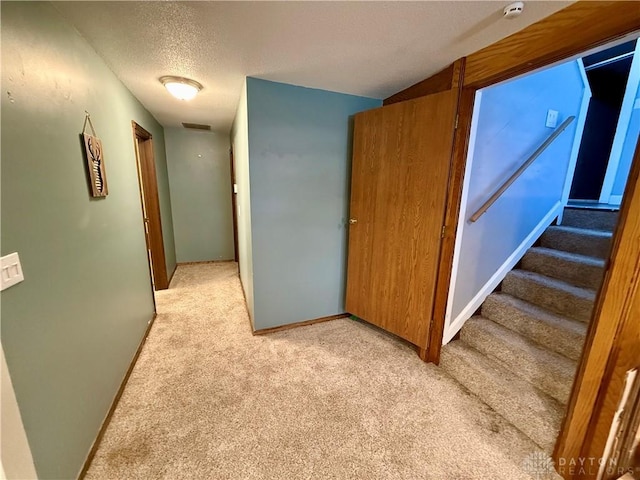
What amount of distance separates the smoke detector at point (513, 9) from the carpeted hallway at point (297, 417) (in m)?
2.12

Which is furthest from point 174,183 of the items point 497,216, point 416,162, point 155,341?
point 497,216

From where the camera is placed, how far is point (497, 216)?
79.4 inches

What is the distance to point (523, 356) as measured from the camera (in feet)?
5.49

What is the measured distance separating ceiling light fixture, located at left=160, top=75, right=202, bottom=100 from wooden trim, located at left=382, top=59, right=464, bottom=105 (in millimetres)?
1691

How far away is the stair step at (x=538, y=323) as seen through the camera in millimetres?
1595

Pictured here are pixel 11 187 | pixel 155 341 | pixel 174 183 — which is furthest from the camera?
pixel 174 183

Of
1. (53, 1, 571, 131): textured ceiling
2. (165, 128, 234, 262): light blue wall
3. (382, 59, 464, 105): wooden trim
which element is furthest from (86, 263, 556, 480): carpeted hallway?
(165, 128, 234, 262): light blue wall

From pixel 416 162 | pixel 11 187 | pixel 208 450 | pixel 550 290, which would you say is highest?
pixel 416 162

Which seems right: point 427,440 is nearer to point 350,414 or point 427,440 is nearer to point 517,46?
point 350,414

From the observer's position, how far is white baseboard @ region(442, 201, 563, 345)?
2031 millimetres

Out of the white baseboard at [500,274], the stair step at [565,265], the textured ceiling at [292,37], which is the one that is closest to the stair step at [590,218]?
the white baseboard at [500,274]

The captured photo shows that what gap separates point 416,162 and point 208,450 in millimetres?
2166

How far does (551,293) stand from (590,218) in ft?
3.66

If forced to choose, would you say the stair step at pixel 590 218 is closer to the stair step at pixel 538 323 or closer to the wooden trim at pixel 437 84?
the stair step at pixel 538 323
